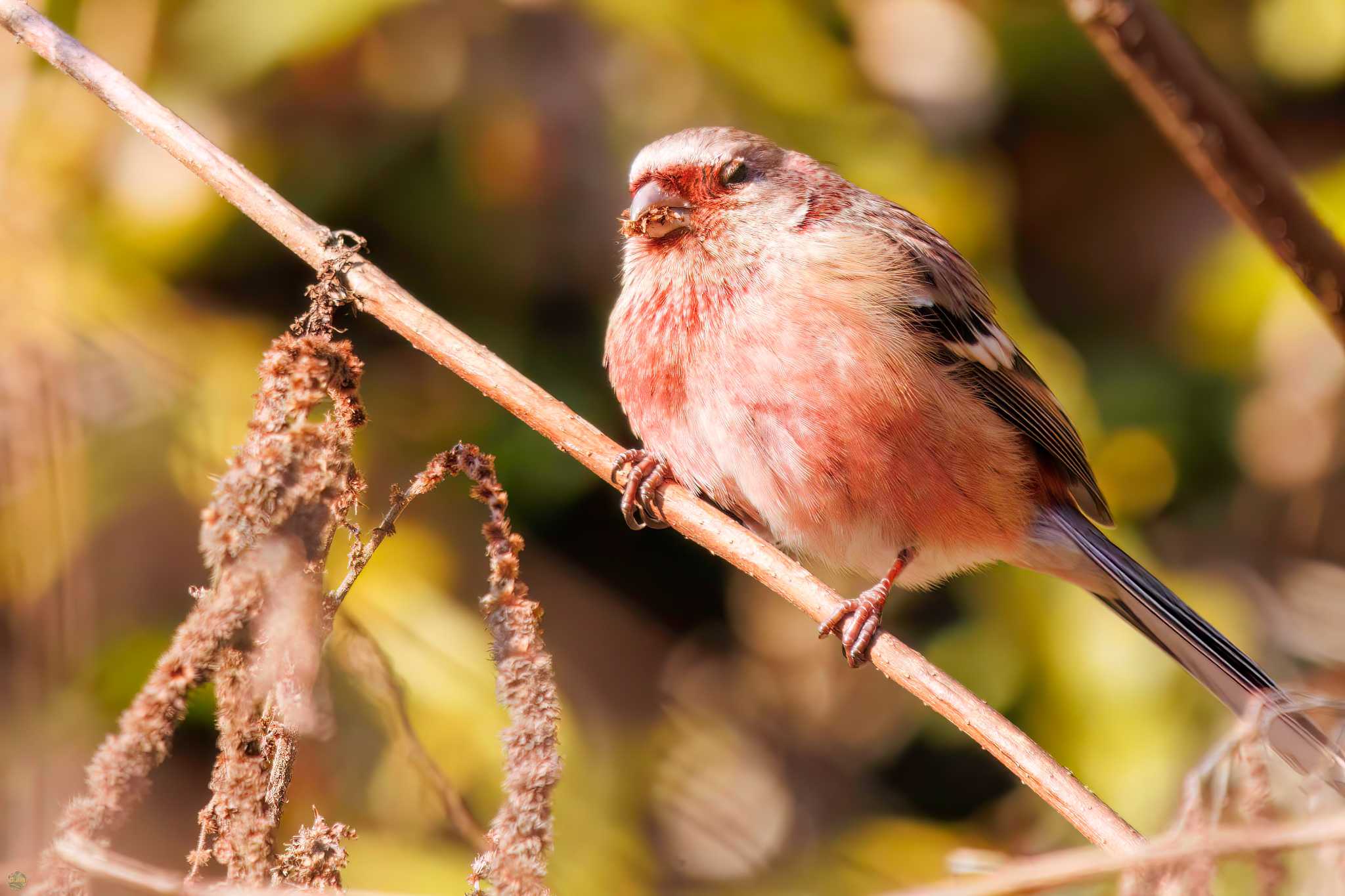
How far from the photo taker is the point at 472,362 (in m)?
2.52

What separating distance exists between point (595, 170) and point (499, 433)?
3.77 feet

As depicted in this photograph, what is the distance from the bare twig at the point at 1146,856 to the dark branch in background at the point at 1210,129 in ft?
2.19

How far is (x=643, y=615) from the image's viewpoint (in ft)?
14.4

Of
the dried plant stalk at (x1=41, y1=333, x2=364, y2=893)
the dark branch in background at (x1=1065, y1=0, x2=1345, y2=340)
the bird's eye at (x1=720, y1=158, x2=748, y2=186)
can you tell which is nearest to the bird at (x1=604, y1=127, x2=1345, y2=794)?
the bird's eye at (x1=720, y1=158, x2=748, y2=186)

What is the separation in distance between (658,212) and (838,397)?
0.81 meters

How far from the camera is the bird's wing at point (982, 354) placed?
384 cm

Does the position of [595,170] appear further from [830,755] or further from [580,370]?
[830,755]

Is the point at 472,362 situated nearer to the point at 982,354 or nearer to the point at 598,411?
the point at 598,411

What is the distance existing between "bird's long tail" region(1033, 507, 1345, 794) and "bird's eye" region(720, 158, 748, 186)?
1.53m

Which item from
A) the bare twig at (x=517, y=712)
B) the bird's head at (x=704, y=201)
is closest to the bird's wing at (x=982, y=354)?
the bird's head at (x=704, y=201)

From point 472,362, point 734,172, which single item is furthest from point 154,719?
point 734,172

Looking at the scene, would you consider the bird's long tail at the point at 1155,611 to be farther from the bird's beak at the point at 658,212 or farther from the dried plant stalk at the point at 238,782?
the dried plant stalk at the point at 238,782

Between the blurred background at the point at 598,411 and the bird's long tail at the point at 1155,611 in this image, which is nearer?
the bird's long tail at the point at 1155,611

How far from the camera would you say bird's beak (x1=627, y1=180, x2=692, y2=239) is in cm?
355
